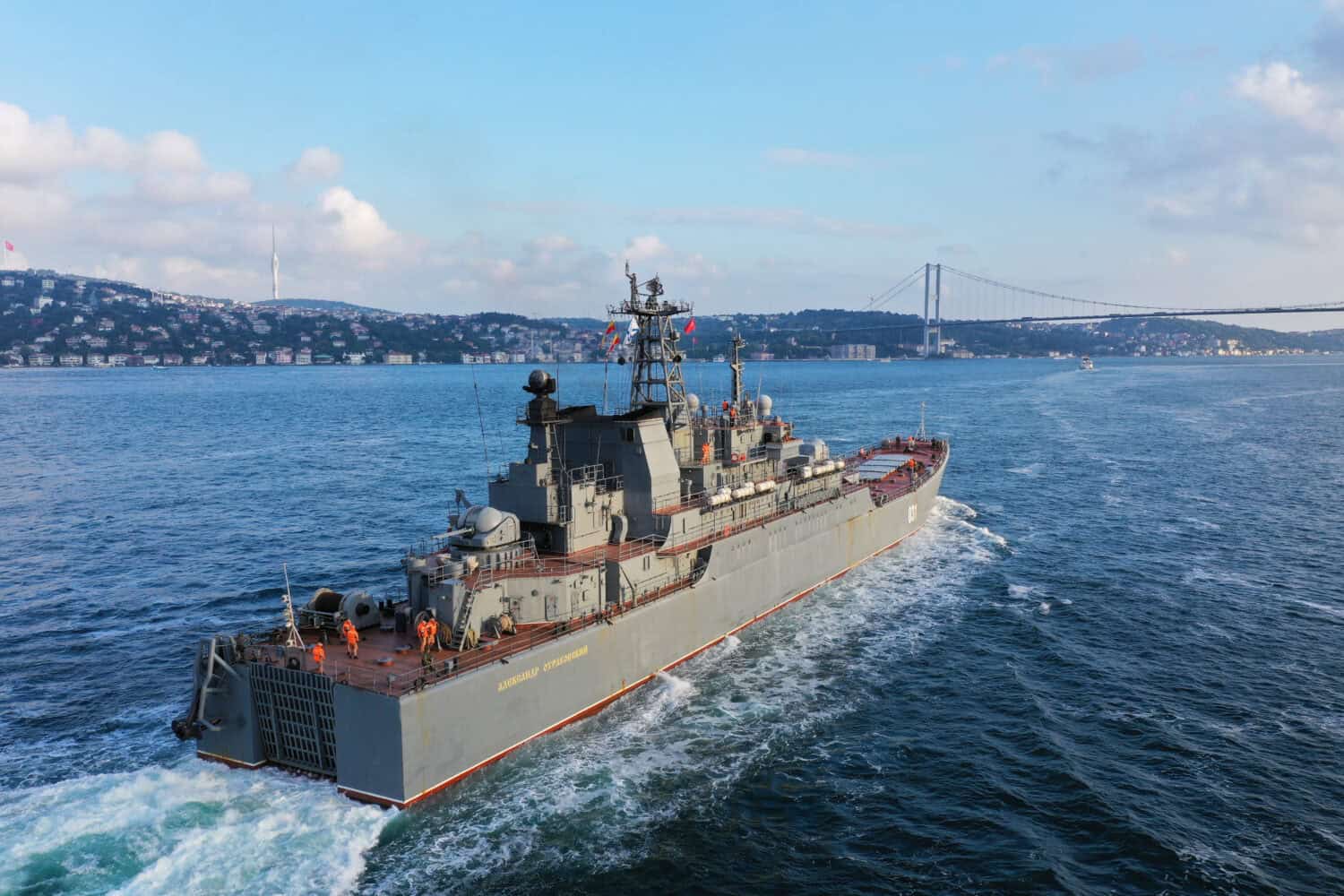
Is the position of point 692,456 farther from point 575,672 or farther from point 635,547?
point 575,672

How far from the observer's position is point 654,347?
3322 centimetres

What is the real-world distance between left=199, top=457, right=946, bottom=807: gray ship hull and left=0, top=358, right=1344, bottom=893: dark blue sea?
1.98 ft

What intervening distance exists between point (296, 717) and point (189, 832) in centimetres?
317

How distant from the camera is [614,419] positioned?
2958cm

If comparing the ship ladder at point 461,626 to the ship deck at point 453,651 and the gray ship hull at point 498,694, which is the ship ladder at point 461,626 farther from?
the gray ship hull at point 498,694

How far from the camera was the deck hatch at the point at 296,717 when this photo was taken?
19891 mm

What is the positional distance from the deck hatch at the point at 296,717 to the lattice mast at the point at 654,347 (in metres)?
15.6

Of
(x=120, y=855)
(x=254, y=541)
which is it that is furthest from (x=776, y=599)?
(x=254, y=541)

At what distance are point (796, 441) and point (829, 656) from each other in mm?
13434

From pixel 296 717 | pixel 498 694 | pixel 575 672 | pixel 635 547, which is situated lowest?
pixel 575 672

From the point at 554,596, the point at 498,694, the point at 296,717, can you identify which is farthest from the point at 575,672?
the point at 296,717

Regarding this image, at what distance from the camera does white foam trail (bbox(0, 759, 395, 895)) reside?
16.7 meters

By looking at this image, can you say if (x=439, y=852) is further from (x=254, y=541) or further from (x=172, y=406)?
(x=172, y=406)

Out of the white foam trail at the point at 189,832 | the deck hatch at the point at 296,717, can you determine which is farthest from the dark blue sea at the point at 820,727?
the deck hatch at the point at 296,717
